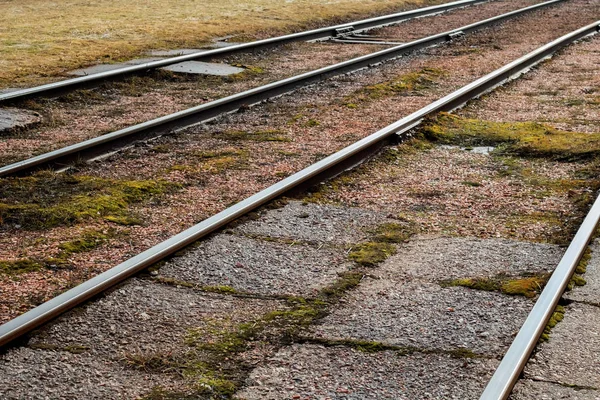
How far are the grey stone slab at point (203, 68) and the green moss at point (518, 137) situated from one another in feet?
13.1

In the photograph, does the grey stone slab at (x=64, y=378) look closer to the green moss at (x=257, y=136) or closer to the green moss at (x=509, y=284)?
the green moss at (x=509, y=284)

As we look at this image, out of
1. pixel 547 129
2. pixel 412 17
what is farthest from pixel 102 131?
pixel 412 17

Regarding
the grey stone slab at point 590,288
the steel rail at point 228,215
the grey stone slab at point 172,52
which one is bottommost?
the grey stone slab at point 172,52

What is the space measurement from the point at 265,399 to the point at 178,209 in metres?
2.84

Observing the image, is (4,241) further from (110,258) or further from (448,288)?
(448,288)

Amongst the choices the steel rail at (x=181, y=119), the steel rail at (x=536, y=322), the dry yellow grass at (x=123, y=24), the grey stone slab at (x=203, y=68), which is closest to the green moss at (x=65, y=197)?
the steel rail at (x=181, y=119)

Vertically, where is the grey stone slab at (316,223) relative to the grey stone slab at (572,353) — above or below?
below

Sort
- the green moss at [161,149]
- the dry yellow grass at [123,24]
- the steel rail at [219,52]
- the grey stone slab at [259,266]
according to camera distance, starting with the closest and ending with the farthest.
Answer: the grey stone slab at [259,266], the green moss at [161,149], the steel rail at [219,52], the dry yellow grass at [123,24]

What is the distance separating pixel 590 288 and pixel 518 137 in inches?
160

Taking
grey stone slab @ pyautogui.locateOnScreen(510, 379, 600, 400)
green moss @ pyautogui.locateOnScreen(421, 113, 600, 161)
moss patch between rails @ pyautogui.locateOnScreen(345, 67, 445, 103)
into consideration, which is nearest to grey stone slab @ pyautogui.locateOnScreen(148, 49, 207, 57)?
moss patch between rails @ pyautogui.locateOnScreen(345, 67, 445, 103)

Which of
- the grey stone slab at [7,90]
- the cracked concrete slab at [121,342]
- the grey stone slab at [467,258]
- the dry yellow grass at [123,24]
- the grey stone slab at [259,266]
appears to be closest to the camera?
the cracked concrete slab at [121,342]

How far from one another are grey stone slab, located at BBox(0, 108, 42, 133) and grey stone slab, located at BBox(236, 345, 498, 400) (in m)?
5.55

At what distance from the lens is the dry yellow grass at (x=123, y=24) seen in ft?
44.4

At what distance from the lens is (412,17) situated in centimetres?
2123
